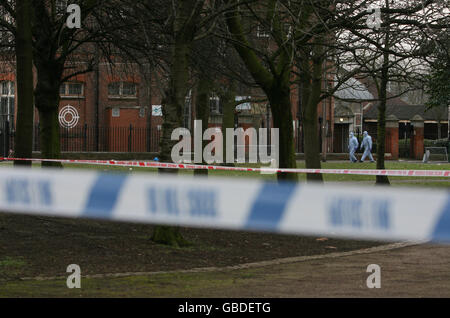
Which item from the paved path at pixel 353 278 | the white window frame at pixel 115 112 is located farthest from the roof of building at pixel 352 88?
the white window frame at pixel 115 112

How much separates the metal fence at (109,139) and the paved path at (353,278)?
1184 inches

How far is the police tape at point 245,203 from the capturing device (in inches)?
289

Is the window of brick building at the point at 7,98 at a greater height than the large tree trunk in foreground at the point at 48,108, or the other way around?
the window of brick building at the point at 7,98

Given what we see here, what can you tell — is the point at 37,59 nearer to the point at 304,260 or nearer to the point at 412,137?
the point at 304,260

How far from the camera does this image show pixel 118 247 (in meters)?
10.7

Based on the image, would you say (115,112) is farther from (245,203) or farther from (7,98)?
(245,203)

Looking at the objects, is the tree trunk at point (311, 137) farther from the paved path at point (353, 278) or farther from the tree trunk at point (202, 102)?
the paved path at point (353, 278)

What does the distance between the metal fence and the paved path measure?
3007cm

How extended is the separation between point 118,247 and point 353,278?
3675 mm

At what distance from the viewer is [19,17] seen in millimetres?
11664

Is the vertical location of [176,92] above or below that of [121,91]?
below

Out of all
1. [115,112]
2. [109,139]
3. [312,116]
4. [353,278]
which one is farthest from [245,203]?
[115,112]

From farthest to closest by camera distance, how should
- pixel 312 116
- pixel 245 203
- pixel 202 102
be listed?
pixel 312 116 → pixel 202 102 → pixel 245 203
